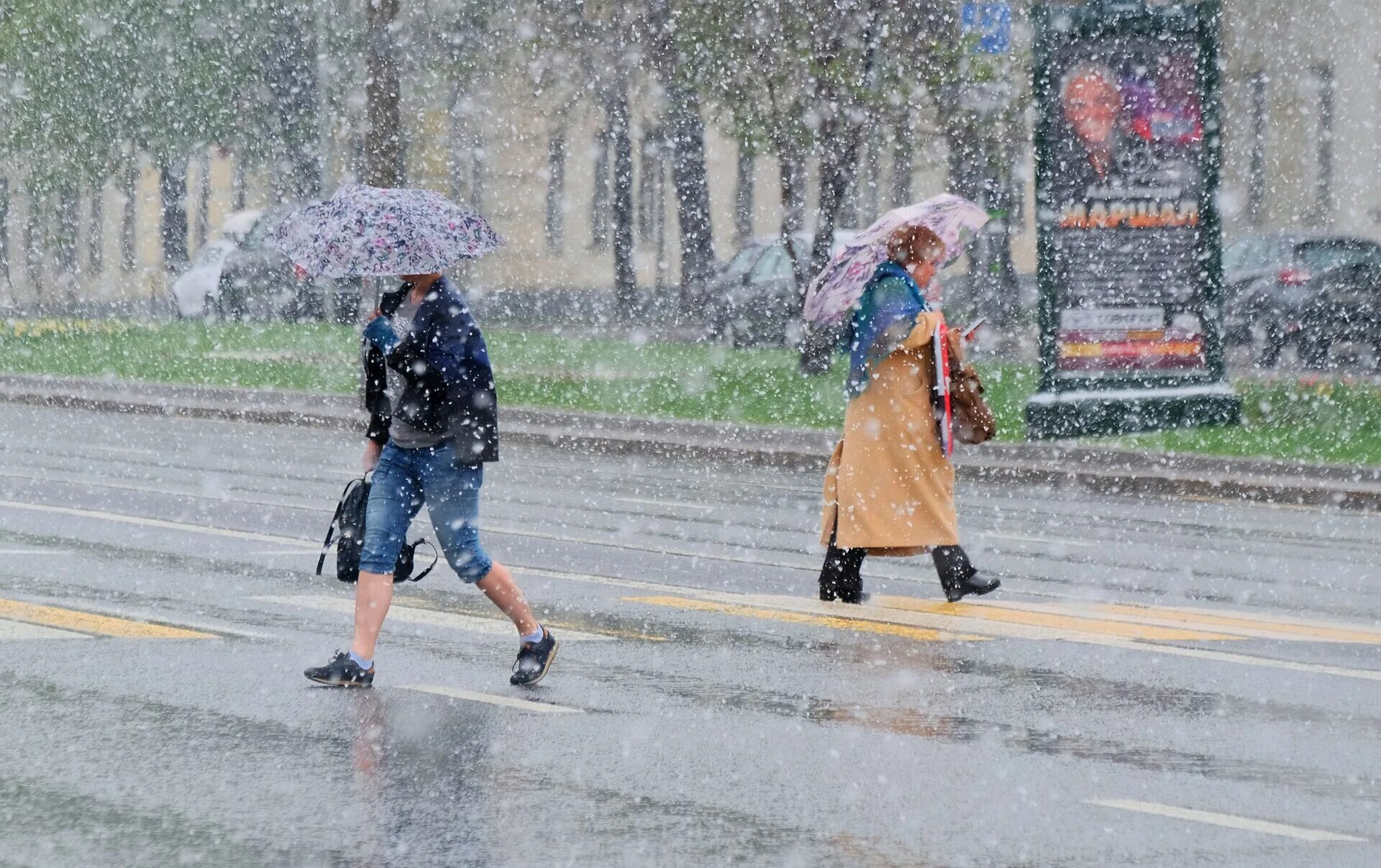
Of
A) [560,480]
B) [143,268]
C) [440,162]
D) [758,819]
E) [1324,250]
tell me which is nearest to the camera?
[758,819]

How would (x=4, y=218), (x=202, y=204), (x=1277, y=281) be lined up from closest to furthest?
1. (x=1277, y=281)
2. (x=4, y=218)
3. (x=202, y=204)

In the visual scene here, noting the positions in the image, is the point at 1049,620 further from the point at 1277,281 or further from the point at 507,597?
the point at 1277,281

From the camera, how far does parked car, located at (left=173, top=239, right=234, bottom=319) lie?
147 feet

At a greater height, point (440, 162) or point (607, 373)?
point (440, 162)

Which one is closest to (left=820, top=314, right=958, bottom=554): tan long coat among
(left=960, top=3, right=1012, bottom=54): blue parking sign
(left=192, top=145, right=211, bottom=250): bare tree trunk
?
(left=960, top=3, right=1012, bottom=54): blue parking sign

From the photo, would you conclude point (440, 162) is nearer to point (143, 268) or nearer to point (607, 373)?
point (143, 268)

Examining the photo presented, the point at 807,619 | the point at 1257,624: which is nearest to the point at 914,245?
the point at 807,619

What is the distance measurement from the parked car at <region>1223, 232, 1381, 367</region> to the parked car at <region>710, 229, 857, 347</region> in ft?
20.2

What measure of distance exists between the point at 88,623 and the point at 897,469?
3.44m

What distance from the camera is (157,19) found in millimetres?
40844

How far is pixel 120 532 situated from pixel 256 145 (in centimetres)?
3247

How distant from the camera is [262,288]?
145 ft

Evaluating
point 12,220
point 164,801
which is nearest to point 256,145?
point 12,220

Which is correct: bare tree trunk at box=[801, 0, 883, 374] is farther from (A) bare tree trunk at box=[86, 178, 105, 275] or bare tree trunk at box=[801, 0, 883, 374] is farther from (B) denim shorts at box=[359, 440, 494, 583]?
(A) bare tree trunk at box=[86, 178, 105, 275]
